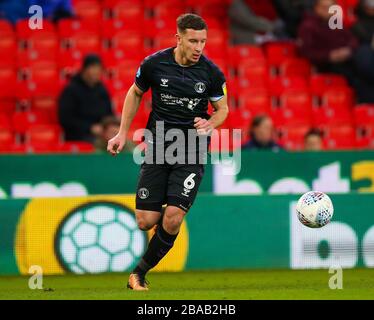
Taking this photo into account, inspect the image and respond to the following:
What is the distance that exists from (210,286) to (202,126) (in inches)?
62.1

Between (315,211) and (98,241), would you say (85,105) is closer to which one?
(98,241)

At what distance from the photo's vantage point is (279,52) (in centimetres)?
1559

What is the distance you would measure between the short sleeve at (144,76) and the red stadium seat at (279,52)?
679cm

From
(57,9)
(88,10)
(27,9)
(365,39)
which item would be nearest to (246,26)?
(365,39)

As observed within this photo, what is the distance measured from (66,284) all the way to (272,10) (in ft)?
25.3

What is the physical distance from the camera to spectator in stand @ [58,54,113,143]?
1359cm

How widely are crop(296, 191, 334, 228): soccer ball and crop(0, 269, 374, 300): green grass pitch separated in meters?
0.55

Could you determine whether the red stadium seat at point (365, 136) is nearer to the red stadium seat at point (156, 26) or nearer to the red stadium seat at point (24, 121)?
the red stadium seat at point (156, 26)

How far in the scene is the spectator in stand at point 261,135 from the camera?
42.5ft

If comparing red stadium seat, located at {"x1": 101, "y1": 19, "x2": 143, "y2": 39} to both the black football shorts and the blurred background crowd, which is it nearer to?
the blurred background crowd

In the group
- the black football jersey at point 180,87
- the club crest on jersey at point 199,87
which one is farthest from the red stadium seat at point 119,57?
the club crest on jersey at point 199,87

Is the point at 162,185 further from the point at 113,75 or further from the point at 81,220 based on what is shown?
the point at 113,75

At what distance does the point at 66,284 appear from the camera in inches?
386
